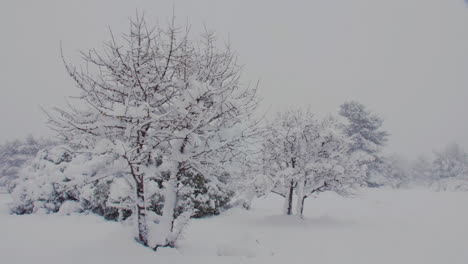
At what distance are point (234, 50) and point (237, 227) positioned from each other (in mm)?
7639

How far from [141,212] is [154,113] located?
2.27 metres

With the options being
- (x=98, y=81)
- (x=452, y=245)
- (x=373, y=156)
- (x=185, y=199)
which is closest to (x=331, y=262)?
(x=452, y=245)

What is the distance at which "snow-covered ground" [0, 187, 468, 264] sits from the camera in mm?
6375

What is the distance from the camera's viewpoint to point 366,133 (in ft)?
115

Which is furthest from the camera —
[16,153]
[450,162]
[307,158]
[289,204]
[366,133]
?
[450,162]

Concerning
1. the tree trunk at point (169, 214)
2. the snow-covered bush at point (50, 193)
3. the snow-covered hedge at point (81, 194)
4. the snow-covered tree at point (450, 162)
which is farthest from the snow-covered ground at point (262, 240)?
the snow-covered tree at point (450, 162)

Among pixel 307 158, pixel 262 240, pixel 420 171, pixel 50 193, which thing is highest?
pixel 420 171

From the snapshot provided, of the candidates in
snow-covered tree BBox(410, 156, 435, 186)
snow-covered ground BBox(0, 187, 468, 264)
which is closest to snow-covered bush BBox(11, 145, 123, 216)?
snow-covered ground BBox(0, 187, 468, 264)

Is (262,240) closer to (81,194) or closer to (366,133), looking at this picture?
(81,194)

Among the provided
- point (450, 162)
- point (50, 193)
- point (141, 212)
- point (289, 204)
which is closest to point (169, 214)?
point (141, 212)

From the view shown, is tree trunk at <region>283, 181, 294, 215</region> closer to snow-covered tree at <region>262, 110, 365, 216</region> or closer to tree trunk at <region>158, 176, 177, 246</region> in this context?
snow-covered tree at <region>262, 110, 365, 216</region>

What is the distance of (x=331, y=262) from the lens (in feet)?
26.6

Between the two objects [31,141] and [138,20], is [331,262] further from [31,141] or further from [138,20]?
[31,141]

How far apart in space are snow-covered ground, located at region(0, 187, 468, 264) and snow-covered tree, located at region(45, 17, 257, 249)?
1.05 metres
